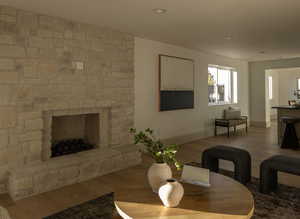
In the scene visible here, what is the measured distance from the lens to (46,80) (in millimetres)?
3480

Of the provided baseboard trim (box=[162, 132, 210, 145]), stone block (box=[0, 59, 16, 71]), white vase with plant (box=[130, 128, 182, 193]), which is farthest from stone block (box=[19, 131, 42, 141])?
baseboard trim (box=[162, 132, 210, 145])

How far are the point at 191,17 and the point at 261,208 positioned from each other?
107 inches

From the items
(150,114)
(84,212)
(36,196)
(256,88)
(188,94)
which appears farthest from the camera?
(256,88)

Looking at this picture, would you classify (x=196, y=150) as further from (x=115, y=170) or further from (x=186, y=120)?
(x=115, y=170)

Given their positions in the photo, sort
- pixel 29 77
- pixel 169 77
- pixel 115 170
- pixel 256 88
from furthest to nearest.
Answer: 1. pixel 256 88
2. pixel 169 77
3. pixel 115 170
4. pixel 29 77

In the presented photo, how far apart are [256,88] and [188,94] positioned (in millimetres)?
4055

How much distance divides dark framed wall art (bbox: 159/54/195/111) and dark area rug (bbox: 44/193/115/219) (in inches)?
115

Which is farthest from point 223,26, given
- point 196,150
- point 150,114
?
point 196,150

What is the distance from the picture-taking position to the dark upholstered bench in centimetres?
292

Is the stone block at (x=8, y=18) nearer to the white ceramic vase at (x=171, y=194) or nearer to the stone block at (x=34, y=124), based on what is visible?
the stone block at (x=34, y=124)

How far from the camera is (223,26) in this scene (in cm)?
410

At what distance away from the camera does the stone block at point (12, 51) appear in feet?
10.1

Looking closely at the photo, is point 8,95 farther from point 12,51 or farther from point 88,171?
point 88,171

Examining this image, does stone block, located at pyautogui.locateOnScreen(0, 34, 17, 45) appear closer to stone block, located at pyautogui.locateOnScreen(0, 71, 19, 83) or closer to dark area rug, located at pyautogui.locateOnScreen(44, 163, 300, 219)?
stone block, located at pyautogui.locateOnScreen(0, 71, 19, 83)
